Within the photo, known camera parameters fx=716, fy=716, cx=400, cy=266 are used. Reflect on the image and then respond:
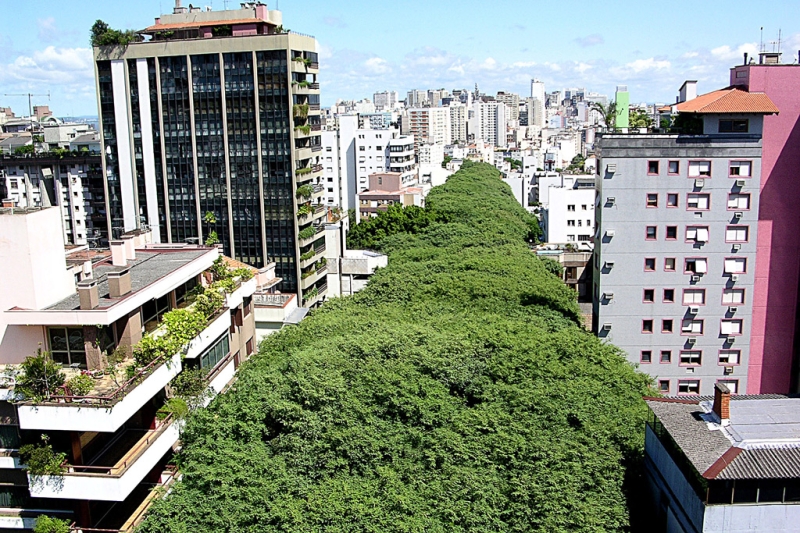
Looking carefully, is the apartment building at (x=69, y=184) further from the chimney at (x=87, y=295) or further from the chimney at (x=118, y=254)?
the chimney at (x=87, y=295)

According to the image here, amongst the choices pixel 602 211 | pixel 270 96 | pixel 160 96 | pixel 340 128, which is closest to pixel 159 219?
pixel 160 96

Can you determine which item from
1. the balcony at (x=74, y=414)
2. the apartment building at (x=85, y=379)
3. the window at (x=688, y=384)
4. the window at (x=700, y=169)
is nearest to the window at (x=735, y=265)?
the window at (x=700, y=169)

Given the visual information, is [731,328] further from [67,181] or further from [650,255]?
[67,181]

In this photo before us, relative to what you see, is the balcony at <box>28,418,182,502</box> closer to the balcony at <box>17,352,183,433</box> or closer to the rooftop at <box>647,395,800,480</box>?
the balcony at <box>17,352,183,433</box>

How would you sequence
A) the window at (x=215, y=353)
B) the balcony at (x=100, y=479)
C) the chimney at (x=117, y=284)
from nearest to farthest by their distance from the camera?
1. the balcony at (x=100, y=479)
2. the chimney at (x=117, y=284)
3. the window at (x=215, y=353)

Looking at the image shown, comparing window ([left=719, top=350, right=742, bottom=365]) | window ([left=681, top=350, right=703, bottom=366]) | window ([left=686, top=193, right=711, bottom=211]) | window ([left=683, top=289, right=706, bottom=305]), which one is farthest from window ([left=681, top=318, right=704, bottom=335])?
window ([left=686, top=193, right=711, bottom=211])

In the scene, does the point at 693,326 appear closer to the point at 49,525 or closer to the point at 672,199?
the point at 672,199

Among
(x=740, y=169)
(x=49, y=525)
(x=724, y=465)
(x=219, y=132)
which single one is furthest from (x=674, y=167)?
(x=219, y=132)

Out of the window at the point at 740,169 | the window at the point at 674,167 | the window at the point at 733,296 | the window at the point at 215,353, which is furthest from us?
the window at the point at 733,296
